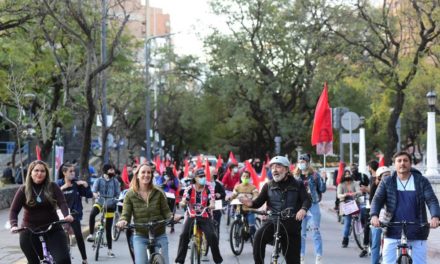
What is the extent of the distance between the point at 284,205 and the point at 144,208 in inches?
64.5

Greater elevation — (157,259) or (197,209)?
(197,209)

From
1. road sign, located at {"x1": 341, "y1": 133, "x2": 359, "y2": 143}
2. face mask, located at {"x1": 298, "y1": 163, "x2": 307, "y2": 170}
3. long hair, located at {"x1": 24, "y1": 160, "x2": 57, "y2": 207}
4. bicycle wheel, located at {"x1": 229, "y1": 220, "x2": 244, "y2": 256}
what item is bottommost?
bicycle wheel, located at {"x1": 229, "y1": 220, "x2": 244, "y2": 256}

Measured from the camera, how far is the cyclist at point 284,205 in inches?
360

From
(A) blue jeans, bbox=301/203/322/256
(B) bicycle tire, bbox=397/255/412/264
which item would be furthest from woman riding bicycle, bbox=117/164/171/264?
(A) blue jeans, bbox=301/203/322/256

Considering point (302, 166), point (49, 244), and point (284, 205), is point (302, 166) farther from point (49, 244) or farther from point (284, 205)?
point (49, 244)

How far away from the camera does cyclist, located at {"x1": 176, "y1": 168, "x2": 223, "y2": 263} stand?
11.2m

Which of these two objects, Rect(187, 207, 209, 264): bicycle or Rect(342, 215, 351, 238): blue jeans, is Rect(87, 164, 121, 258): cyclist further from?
Rect(342, 215, 351, 238): blue jeans

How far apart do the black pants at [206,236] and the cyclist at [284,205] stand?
1.74 m

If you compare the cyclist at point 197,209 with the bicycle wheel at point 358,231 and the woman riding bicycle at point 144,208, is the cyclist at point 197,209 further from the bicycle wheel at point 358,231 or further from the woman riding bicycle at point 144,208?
the bicycle wheel at point 358,231

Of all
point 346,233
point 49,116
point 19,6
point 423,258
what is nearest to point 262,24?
point 49,116

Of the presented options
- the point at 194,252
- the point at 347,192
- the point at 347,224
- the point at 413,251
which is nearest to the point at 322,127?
the point at 347,192

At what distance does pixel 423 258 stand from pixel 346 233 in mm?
7433

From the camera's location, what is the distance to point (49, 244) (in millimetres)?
8539

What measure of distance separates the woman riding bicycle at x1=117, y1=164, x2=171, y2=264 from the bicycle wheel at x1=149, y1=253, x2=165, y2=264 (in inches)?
5.4
